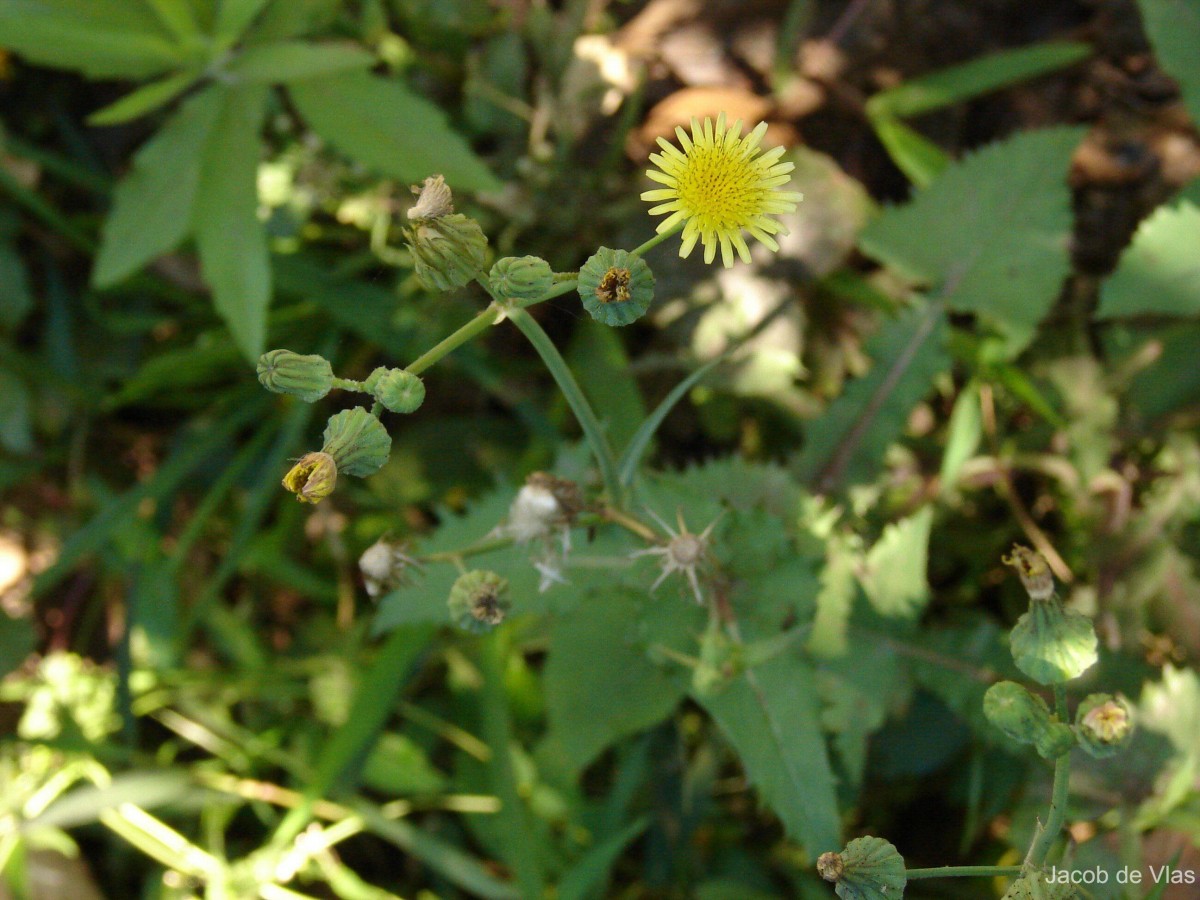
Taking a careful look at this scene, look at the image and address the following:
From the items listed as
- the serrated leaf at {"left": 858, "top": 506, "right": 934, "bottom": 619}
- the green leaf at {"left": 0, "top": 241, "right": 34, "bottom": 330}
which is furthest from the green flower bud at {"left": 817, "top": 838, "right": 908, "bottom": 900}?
the green leaf at {"left": 0, "top": 241, "right": 34, "bottom": 330}

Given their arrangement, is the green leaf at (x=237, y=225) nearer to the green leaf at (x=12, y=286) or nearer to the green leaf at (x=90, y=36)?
the green leaf at (x=90, y=36)

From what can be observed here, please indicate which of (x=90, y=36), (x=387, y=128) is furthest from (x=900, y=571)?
(x=90, y=36)

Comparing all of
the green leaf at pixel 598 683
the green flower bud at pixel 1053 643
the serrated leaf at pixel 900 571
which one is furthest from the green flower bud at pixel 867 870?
the serrated leaf at pixel 900 571

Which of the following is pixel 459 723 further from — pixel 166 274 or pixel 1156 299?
pixel 1156 299

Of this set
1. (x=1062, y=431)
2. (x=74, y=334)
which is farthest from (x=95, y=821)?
(x=1062, y=431)

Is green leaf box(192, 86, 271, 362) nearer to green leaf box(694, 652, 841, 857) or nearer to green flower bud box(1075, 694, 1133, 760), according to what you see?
green leaf box(694, 652, 841, 857)
